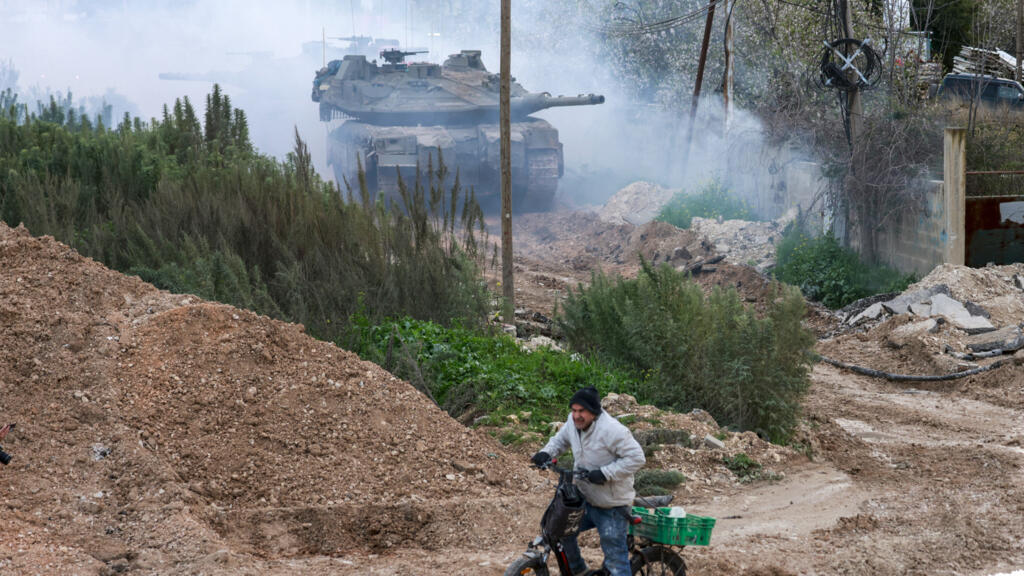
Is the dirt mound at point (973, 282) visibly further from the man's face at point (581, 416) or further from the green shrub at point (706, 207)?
the man's face at point (581, 416)

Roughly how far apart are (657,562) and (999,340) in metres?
8.63

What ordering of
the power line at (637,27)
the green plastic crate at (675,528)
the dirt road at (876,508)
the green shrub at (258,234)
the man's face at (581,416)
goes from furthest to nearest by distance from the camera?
the power line at (637,27)
the green shrub at (258,234)
the dirt road at (876,508)
the man's face at (581,416)
the green plastic crate at (675,528)

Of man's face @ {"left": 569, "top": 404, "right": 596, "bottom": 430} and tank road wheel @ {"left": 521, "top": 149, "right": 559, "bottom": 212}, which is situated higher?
tank road wheel @ {"left": 521, "top": 149, "right": 559, "bottom": 212}

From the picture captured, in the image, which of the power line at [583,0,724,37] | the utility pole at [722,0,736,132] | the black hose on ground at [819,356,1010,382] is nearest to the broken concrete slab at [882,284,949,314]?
the black hose on ground at [819,356,1010,382]

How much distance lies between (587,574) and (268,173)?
8.88 metres

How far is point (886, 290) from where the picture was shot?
1511cm

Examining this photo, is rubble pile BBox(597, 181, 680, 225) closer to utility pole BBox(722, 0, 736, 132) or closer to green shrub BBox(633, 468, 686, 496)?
utility pole BBox(722, 0, 736, 132)

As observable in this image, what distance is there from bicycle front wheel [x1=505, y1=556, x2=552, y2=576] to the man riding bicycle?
182 mm

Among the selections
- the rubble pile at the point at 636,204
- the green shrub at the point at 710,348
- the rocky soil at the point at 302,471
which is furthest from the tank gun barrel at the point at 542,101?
the rocky soil at the point at 302,471

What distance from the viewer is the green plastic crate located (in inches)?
181

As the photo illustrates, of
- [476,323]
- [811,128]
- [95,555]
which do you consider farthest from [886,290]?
[95,555]

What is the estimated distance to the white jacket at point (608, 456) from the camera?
4676mm

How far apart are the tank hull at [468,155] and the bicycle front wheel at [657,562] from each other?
18.7 m

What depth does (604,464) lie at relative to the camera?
478cm
